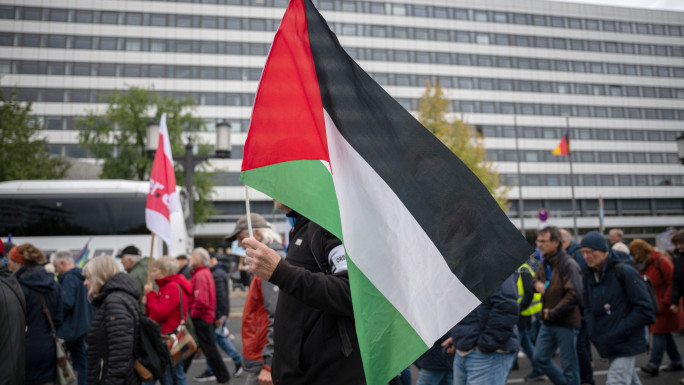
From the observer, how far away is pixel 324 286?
2.46 metres

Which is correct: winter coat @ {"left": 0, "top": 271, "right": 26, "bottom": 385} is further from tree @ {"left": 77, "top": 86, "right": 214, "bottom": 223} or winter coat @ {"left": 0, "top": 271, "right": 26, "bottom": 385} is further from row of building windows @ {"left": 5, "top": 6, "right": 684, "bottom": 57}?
row of building windows @ {"left": 5, "top": 6, "right": 684, "bottom": 57}

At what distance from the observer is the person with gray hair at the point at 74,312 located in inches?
281

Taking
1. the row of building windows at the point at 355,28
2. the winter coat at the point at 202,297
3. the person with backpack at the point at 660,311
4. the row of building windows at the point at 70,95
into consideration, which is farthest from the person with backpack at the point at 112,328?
the row of building windows at the point at 355,28

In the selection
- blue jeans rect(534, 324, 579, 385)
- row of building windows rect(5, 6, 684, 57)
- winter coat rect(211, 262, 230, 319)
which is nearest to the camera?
blue jeans rect(534, 324, 579, 385)

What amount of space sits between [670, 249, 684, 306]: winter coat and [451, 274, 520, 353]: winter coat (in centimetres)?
426

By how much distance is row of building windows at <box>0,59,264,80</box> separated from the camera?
1799 inches

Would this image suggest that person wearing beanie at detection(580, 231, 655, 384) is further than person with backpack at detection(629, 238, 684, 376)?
No

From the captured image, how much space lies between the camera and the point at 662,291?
8.03 m

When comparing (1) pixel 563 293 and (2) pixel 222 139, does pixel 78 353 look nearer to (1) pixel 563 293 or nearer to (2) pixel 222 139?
(1) pixel 563 293

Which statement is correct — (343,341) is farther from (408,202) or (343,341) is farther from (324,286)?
(408,202)

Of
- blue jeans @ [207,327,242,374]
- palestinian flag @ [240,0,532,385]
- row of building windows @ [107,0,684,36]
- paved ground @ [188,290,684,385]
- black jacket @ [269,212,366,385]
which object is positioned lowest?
paved ground @ [188,290,684,385]

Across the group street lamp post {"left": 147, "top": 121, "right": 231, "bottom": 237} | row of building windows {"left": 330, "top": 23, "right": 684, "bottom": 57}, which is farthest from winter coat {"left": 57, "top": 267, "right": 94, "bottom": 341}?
row of building windows {"left": 330, "top": 23, "right": 684, "bottom": 57}

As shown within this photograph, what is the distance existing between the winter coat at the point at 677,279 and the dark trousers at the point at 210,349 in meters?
6.30

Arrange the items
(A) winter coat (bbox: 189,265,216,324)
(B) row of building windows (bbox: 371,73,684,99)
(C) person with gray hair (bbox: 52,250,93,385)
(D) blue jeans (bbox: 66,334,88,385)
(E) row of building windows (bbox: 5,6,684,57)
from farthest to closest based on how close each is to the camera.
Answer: (B) row of building windows (bbox: 371,73,684,99), (E) row of building windows (bbox: 5,6,684,57), (D) blue jeans (bbox: 66,334,88,385), (A) winter coat (bbox: 189,265,216,324), (C) person with gray hair (bbox: 52,250,93,385)
